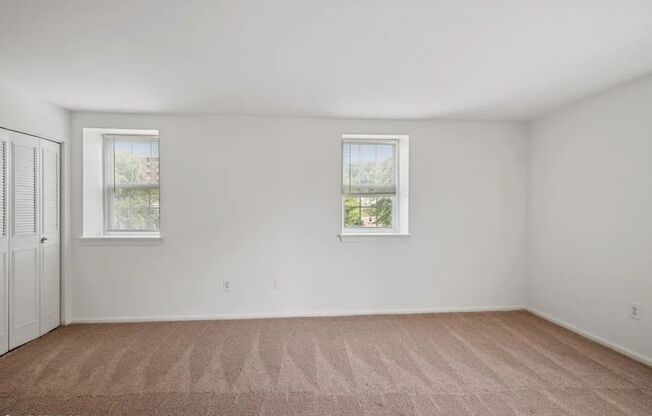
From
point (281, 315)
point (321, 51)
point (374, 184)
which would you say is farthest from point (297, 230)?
point (321, 51)

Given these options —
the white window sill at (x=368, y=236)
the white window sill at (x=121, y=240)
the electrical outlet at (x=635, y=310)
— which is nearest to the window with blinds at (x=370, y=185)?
the white window sill at (x=368, y=236)

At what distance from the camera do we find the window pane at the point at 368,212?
4484 millimetres

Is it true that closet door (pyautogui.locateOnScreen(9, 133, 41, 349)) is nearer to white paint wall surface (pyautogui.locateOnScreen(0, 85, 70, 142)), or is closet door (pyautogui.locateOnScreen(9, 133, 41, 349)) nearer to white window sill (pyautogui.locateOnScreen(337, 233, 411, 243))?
white paint wall surface (pyautogui.locateOnScreen(0, 85, 70, 142))

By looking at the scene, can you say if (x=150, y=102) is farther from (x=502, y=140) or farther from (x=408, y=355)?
(x=502, y=140)

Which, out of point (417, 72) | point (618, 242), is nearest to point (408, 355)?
point (618, 242)

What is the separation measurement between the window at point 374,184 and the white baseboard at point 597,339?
183cm

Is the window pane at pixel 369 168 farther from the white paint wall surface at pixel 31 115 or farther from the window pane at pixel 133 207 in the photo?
the white paint wall surface at pixel 31 115

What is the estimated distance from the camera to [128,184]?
4.27 m

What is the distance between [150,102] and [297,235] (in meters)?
2.08

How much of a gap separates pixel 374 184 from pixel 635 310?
2746 mm

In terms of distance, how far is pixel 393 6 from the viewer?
1.92 meters

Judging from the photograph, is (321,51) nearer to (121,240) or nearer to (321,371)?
(321,371)

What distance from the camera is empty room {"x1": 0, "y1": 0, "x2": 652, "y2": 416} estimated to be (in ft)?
7.50

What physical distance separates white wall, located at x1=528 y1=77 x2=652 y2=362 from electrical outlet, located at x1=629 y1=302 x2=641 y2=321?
4 cm
